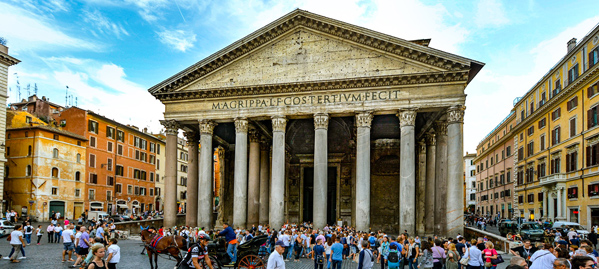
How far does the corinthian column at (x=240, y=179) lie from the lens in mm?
23812

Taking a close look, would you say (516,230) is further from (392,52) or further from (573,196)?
(392,52)

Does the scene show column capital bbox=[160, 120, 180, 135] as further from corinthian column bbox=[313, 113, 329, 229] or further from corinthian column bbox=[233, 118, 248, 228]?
corinthian column bbox=[313, 113, 329, 229]

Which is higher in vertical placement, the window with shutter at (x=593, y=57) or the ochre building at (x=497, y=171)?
the window with shutter at (x=593, y=57)

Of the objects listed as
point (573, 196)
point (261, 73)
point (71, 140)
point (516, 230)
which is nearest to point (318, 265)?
point (261, 73)

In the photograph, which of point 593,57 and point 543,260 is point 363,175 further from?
point 593,57

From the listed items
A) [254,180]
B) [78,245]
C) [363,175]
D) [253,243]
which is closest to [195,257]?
[253,243]

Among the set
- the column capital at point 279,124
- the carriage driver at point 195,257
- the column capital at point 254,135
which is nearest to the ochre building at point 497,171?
the column capital at point 254,135

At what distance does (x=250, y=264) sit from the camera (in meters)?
12.4

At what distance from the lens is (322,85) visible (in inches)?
909

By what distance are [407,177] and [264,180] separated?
10729mm

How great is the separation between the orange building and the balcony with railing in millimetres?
39636

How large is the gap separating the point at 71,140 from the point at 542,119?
41.8 m

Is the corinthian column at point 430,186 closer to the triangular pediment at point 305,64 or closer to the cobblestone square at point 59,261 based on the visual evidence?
the cobblestone square at point 59,261

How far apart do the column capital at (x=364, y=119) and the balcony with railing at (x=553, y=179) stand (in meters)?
20.6
